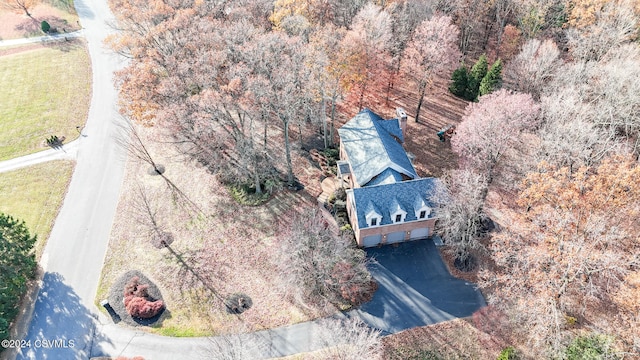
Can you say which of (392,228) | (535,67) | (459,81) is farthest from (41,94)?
(535,67)

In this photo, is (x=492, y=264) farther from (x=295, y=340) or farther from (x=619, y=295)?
(x=295, y=340)

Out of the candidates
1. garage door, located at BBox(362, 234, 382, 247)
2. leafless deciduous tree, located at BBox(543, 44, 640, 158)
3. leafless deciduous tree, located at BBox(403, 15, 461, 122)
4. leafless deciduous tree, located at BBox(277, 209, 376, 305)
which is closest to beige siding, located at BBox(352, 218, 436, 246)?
garage door, located at BBox(362, 234, 382, 247)

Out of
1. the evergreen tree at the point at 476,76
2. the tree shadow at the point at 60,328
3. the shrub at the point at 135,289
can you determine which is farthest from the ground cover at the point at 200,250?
the evergreen tree at the point at 476,76

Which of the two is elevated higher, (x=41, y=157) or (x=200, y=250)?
(x=41, y=157)

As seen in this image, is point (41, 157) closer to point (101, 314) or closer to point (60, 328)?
point (60, 328)

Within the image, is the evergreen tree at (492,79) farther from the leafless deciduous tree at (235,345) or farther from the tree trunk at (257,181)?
the leafless deciduous tree at (235,345)

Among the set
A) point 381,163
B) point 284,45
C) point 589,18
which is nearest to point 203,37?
point 284,45
